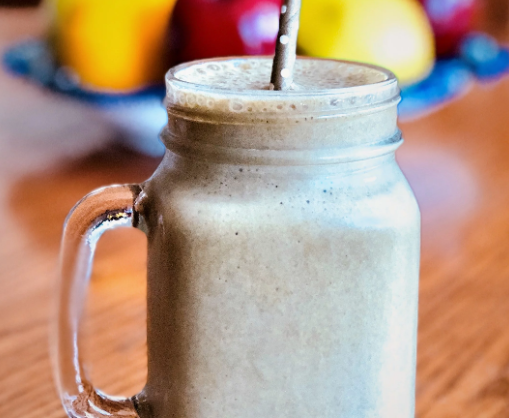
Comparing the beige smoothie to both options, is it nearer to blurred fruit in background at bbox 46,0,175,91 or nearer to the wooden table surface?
the wooden table surface

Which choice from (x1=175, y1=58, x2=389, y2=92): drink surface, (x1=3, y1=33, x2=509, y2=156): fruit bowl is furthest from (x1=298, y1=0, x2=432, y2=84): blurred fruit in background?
(x1=175, y1=58, x2=389, y2=92): drink surface

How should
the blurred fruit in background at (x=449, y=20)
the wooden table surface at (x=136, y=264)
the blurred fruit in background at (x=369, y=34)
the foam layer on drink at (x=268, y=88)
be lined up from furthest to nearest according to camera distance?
the blurred fruit in background at (x=449, y=20) → the blurred fruit in background at (x=369, y=34) → the wooden table surface at (x=136, y=264) → the foam layer on drink at (x=268, y=88)

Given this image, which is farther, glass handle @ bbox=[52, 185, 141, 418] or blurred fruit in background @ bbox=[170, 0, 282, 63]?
blurred fruit in background @ bbox=[170, 0, 282, 63]

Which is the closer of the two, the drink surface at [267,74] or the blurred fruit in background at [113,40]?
the drink surface at [267,74]

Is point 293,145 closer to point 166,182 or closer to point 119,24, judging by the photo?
point 166,182

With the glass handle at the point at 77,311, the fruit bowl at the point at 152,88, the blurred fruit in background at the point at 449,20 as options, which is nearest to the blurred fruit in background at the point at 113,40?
the fruit bowl at the point at 152,88

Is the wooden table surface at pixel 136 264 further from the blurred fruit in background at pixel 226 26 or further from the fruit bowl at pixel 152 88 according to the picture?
the blurred fruit in background at pixel 226 26

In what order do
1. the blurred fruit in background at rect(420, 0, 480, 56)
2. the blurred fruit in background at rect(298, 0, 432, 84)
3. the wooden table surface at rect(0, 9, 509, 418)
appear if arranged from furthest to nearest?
the blurred fruit in background at rect(420, 0, 480, 56) < the blurred fruit in background at rect(298, 0, 432, 84) < the wooden table surface at rect(0, 9, 509, 418)
